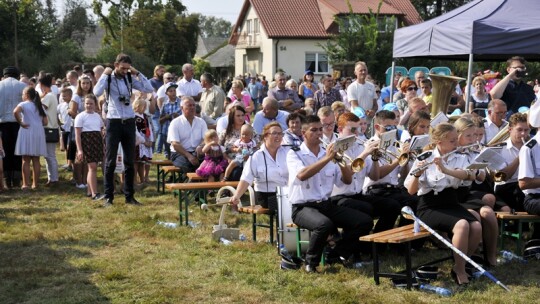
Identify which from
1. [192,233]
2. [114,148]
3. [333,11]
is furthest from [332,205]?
[333,11]

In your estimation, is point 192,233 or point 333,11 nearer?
point 192,233

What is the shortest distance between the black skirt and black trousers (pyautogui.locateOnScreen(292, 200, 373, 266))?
56cm

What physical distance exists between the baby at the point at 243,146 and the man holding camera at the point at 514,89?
3.20 m

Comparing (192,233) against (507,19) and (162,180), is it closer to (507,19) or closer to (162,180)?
(162,180)

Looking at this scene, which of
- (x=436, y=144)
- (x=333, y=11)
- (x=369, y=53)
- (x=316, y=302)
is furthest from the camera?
(x=333, y=11)

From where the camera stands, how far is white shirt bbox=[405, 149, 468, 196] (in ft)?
20.7

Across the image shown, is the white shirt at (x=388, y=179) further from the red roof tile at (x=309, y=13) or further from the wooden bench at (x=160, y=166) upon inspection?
the red roof tile at (x=309, y=13)

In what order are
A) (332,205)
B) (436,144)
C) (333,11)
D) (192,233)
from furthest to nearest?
(333,11) < (192,233) < (332,205) < (436,144)

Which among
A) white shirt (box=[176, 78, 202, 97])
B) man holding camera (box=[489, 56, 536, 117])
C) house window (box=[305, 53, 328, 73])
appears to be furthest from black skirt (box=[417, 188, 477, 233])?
house window (box=[305, 53, 328, 73])

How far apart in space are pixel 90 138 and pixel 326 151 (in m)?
5.29

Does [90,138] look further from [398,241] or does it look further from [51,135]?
[398,241]

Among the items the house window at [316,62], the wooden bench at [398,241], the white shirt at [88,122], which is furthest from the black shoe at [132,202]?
the house window at [316,62]

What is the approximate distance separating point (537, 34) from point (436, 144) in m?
4.53

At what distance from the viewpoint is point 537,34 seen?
33.0ft
